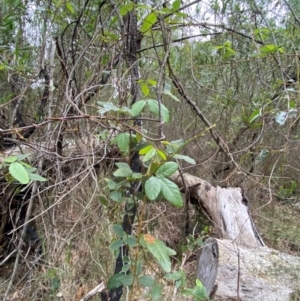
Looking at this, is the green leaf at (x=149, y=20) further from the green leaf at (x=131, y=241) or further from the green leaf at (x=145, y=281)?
the green leaf at (x=145, y=281)

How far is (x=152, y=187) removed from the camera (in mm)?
990

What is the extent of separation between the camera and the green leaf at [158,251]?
1.04 meters

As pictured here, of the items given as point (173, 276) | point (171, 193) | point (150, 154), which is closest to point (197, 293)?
point (173, 276)

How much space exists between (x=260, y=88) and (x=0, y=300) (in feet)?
8.68

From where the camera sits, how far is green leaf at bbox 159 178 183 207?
3.23 ft

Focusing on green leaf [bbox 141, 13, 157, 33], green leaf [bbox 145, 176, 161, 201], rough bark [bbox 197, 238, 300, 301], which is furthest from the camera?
rough bark [bbox 197, 238, 300, 301]

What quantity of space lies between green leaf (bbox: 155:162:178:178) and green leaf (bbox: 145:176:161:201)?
3 centimetres

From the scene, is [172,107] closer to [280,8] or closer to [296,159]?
[280,8]

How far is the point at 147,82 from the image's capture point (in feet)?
4.56

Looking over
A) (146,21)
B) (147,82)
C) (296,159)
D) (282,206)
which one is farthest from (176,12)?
(296,159)

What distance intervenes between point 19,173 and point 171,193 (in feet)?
1.33

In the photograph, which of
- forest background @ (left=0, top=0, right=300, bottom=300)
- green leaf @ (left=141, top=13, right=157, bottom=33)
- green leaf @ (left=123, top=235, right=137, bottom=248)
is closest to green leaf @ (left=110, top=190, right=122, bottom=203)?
forest background @ (left=0, top=0, right=300, bottom=300)

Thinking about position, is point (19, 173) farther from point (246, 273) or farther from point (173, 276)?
point (246, 273)

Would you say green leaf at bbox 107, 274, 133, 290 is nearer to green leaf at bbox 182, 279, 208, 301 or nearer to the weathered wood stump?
green leaf at bbox 182, 279, 208, 301
